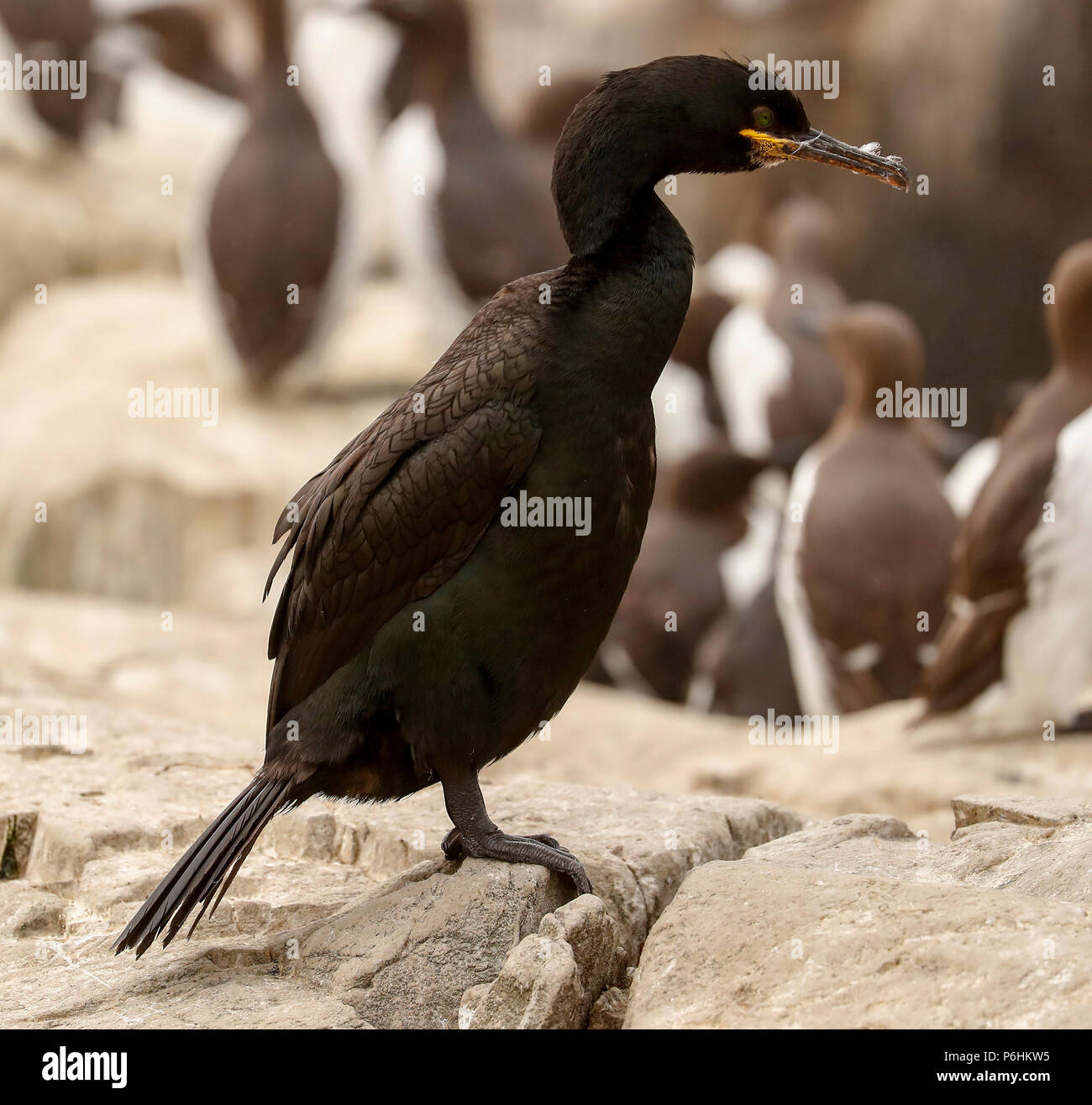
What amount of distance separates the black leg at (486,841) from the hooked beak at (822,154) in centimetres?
149

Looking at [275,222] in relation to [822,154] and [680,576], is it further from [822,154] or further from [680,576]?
[822,154]

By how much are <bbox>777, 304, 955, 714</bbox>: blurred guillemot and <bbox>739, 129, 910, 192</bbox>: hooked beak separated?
455 centimetres

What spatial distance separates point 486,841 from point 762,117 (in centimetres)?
167

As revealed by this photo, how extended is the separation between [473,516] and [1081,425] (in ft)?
13.6

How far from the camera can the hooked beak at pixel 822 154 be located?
3.44 metres

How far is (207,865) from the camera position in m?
3.39

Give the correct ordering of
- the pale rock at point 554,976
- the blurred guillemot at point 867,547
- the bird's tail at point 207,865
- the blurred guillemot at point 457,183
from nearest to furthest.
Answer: the pale rock at point 554,976 → the bird's tail at point 207,865 → the blurred guillemot at point 867,547 → the blurred guillemot at point 457,183

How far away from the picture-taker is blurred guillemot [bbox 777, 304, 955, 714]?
8.05 m

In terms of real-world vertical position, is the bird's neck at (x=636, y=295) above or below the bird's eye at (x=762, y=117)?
below

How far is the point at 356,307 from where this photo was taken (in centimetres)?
1437

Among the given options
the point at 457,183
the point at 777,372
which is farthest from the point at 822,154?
the point at 777,372

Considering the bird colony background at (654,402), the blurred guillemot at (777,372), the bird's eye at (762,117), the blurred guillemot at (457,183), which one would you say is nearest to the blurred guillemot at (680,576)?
the bird colony background at (654,402)

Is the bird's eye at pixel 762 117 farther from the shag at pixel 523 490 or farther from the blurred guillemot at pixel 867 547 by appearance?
the blurred guillemot at pixel 867 547

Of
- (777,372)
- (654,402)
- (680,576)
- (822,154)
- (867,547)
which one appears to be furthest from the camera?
(654,402)
